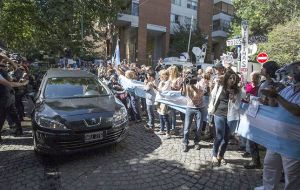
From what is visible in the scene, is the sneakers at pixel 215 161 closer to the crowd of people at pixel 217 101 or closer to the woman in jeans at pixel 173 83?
the crowd of people at pixel 217 101

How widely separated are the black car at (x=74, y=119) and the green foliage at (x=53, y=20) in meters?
15.0

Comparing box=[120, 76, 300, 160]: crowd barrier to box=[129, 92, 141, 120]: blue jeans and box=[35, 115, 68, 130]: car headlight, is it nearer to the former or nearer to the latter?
box=[35, 115, 68, 130]: car headlight

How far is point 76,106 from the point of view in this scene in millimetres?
6062

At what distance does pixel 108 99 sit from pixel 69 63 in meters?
10.9

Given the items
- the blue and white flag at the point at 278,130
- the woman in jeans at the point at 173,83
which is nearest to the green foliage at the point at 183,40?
the woman in jeans at the point at 173,83

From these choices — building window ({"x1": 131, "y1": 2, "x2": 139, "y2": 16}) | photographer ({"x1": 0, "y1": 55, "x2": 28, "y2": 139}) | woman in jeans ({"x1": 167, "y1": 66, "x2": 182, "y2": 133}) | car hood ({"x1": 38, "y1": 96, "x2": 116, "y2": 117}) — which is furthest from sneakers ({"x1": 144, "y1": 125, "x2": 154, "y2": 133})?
building window ({"x1": 131, "y1": 2, "x2": 139, "y2": 16})

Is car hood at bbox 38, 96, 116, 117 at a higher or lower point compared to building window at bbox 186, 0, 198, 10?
lower

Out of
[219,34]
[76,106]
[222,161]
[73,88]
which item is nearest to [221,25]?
[219,34]

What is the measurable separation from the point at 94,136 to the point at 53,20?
17.1 metres

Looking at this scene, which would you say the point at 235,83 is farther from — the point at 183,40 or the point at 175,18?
the point at 175,18

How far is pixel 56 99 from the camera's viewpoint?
6375 millimetres

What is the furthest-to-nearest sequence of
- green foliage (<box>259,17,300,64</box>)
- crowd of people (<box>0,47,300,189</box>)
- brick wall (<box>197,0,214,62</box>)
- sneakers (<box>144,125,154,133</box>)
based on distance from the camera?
brick wall (<box>197,0,214,62</box>) < green foliage (<box>259,17,300,64</box>) < sneakers (<box>144,125,154,133</box>) < crowd of people (<box>0,47,300,189</box>)

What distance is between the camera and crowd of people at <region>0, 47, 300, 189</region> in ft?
11.9

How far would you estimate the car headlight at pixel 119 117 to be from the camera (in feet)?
20.2
